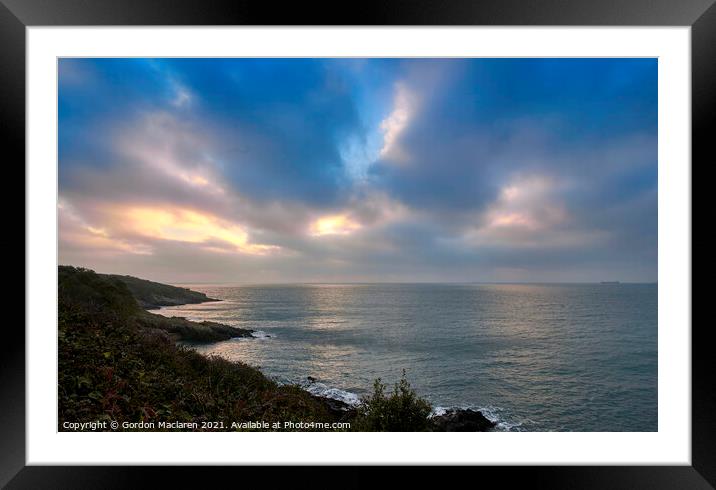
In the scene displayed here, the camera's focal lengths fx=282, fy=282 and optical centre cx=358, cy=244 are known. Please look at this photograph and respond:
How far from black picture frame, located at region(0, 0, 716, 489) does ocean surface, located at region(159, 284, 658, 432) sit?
501mm

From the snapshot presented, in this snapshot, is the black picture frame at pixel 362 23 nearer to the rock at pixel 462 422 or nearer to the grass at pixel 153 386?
the grass at pixel 153 386

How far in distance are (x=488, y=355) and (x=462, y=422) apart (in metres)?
7.27

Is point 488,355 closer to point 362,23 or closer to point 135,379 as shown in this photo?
point 135,379

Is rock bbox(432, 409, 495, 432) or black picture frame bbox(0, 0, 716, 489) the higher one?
black picture frame bbox(0, 0, 716, 489)

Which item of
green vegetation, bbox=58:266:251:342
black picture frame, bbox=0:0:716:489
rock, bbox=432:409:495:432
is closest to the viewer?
black picture frame, bbox=0:0:716:489

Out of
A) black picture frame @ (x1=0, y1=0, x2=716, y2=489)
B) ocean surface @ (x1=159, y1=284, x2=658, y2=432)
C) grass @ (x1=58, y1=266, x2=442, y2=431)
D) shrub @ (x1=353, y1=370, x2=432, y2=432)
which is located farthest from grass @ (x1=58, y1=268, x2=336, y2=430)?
ocean surface @ (x1=159, y1=284, x2=658, y2=432)

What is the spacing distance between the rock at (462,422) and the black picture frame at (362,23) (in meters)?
2.79

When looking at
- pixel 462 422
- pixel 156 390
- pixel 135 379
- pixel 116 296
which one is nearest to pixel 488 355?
pixel 462 422

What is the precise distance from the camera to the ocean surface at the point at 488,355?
6797 mm

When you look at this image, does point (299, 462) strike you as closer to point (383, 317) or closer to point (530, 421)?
point (530, 421)

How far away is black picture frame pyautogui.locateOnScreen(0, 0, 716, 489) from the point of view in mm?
2168

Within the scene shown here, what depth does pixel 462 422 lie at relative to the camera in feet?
16.7

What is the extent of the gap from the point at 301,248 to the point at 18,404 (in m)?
4.71

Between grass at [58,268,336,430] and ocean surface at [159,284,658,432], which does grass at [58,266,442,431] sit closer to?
grass at [58,268,336,430]
